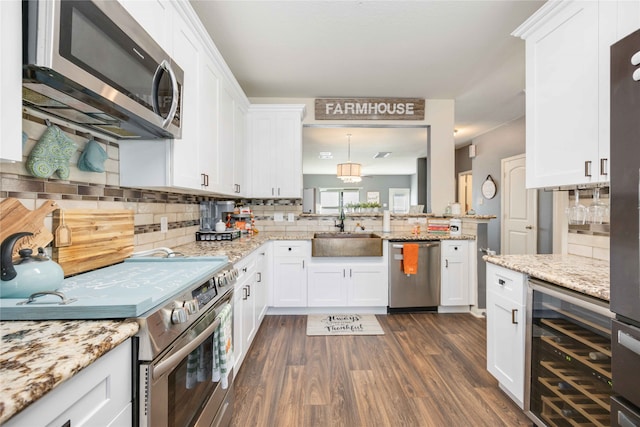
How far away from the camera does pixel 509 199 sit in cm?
494

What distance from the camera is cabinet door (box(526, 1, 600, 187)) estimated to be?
148 centimetres

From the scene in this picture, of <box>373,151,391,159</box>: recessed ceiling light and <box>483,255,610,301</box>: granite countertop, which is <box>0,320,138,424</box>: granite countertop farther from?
<box>373,151,391,159</box>: recessed ceiling light

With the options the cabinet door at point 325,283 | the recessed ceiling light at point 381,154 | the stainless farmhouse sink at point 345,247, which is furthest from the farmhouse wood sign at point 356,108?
the recessed ceiling light at point 381,154

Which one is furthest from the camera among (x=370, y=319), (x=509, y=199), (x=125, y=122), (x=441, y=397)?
(x=509, y=199)

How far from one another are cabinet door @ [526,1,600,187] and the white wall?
2.01 m

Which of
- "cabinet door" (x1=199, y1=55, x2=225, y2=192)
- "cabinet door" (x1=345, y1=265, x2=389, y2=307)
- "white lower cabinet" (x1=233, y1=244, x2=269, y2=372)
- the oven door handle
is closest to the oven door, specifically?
the oven door handle

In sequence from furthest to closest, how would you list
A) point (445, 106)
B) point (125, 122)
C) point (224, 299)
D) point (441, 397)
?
1. point (445, 106)
2. point (441, 397)
3. point (224, 299)
4. point (125, 122)

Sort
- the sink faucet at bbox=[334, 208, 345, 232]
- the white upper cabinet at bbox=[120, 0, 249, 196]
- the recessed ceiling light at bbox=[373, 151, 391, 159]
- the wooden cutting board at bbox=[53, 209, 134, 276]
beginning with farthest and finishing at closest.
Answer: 1. the recessed ceiling light at bbox=[373, 151, 391, 159]
2. the sink faucet at bbox=[334, 208, 345, 232]
3. the white upper cabinet at bbox=[120, 0, 249, 196]
4. the wooden cutting board at bbox=[53, 209, 134, 276]

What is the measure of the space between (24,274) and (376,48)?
2.78 meters

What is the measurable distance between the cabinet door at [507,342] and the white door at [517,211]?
3.24 meters

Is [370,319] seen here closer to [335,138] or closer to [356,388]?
[356,388]

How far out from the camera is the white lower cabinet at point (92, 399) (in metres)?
0.54

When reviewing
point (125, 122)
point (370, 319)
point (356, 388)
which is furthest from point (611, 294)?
point (370, 319)

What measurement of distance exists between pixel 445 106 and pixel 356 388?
11.6 ft
